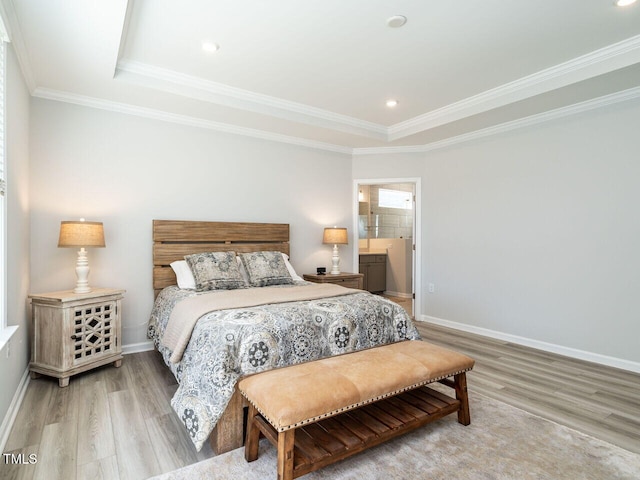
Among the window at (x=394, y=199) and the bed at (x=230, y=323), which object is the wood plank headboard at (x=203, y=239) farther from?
the window at (x=394, y=199)

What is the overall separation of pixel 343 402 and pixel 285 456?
0.36 metres

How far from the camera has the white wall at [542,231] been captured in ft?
10.8

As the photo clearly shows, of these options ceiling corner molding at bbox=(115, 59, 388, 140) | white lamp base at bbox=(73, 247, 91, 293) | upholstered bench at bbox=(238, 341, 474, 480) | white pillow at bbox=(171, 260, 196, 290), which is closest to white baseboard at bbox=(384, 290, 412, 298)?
ceiling corner molding at bbox=(115, 59, 388, 140)

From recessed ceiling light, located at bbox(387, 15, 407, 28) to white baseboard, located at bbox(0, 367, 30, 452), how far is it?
3.46 m

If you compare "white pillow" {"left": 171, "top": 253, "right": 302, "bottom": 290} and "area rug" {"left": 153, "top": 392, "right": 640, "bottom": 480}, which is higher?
"white pillow" {"left": 171, "top": 253, "right": 302, "bottom": 290}

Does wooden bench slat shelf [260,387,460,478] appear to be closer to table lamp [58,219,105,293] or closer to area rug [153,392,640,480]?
area rug [153,392,640,480]

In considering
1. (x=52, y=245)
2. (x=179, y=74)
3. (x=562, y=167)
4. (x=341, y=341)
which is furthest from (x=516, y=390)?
(x=52, y=245)

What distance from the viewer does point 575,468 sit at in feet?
6.01

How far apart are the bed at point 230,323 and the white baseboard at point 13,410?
0.91 meters

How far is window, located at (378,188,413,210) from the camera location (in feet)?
24.8

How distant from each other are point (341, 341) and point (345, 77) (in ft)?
7.78

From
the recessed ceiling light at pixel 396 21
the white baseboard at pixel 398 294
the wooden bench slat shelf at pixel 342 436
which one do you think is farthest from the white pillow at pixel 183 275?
the white baseboard at pixel 398 294

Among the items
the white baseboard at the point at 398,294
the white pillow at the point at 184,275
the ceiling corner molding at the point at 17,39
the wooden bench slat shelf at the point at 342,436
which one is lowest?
the white baseboard at the point at 398,294

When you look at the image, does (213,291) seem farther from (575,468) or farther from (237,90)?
(575,468)
